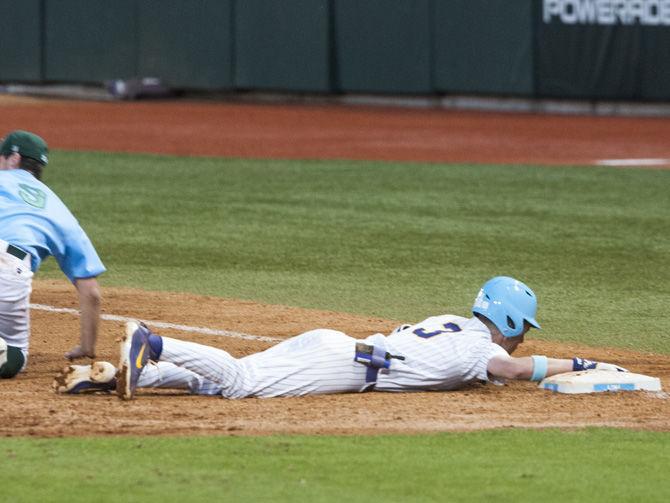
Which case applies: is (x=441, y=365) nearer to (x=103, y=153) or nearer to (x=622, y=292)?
(x=622, y=292)

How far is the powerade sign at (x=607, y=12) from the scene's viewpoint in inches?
877

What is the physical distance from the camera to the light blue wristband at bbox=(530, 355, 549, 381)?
20.6ft

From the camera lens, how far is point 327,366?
20.1ft

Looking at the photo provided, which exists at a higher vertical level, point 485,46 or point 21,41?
point 21,41

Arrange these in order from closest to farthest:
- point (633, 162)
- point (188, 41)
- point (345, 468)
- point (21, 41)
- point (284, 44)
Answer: point (345, 468) → point (633, 162) → point (284, 44) → point (188, 41) → point (21, 41)

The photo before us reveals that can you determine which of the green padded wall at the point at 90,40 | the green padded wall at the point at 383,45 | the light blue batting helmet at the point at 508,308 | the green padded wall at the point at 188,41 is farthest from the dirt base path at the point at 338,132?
the light blue batting helmet at the point at 508,308

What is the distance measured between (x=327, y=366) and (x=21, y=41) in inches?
904

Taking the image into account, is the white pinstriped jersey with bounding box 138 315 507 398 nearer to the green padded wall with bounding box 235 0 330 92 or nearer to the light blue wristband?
the light blue wristband

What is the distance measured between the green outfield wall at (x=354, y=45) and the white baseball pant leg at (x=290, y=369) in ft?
56.3

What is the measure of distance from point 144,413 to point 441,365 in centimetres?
137

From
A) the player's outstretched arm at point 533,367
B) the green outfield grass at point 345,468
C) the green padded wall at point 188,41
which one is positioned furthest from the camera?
the green padded wall at point 188,41

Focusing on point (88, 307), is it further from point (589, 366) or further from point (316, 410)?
point (589, 366)

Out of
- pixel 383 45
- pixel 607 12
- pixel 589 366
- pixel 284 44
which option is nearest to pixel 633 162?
pixel 607 12

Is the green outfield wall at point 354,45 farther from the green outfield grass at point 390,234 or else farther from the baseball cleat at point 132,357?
the baseball cleat at point 132,357
